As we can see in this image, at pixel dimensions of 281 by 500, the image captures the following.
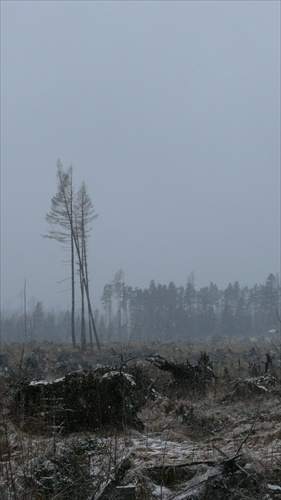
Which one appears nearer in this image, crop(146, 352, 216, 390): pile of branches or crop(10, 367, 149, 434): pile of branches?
crop(10, 367, 149, 434): pile of branches

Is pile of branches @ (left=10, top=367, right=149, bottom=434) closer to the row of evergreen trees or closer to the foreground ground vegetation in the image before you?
the foreground ground vegetation

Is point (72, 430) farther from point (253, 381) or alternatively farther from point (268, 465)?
point (253, 381)

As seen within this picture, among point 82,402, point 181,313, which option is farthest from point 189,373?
point 181,313

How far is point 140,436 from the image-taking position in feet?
20.6

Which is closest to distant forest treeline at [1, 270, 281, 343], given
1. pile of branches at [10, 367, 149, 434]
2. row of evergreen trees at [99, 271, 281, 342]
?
row of evergreen trees at [99, 271, 281, 342]

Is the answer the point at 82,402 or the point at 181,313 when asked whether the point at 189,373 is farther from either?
the point at 181,313

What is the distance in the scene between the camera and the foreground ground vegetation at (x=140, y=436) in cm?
408

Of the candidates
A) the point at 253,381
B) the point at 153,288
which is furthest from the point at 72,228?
the point at 153,288

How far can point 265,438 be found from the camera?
5.74m

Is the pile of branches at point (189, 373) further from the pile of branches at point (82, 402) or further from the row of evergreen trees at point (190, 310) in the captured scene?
the row of evergreen trees at point (190, 310)

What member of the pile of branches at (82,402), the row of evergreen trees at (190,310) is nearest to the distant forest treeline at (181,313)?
the row of evergreen trees at (190,310)

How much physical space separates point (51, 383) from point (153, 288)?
89.6 m

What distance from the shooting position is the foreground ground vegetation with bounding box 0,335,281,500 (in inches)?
161

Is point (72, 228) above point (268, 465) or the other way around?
above
